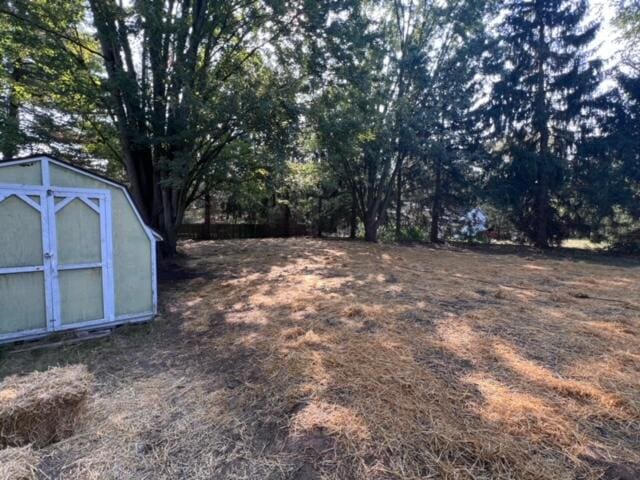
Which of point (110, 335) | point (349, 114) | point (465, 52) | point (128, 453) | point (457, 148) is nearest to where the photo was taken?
point (128, 453)

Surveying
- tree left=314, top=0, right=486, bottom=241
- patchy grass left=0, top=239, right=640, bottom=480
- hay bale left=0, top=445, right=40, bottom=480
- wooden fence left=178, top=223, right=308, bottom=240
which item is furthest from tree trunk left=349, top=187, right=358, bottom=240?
hay bale left=0, top=445, right=40, bottom=480

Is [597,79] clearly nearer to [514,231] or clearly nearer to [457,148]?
[457,148]

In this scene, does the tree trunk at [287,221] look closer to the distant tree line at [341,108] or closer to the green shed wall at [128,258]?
the distant tree line at [341,108]

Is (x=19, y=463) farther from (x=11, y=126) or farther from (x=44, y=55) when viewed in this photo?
(x=11, y=126)

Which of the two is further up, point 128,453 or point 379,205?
point 379,205

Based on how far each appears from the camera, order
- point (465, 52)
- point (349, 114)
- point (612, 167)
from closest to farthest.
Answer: point (349, 114), point (612, 167), point (465, 52)

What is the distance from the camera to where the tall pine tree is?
37.4 feet

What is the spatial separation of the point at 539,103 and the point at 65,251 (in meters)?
14.8

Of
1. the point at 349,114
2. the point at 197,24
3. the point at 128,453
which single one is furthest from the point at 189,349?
the point at 197,24

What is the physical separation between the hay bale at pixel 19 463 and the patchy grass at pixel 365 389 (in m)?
0.08

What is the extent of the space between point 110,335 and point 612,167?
578 inches

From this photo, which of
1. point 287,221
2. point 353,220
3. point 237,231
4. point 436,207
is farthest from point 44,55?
point 436,207

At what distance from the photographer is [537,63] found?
12.0 m

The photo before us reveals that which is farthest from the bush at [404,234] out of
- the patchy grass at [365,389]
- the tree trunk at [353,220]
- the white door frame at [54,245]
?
the white door frame at [54,245]
